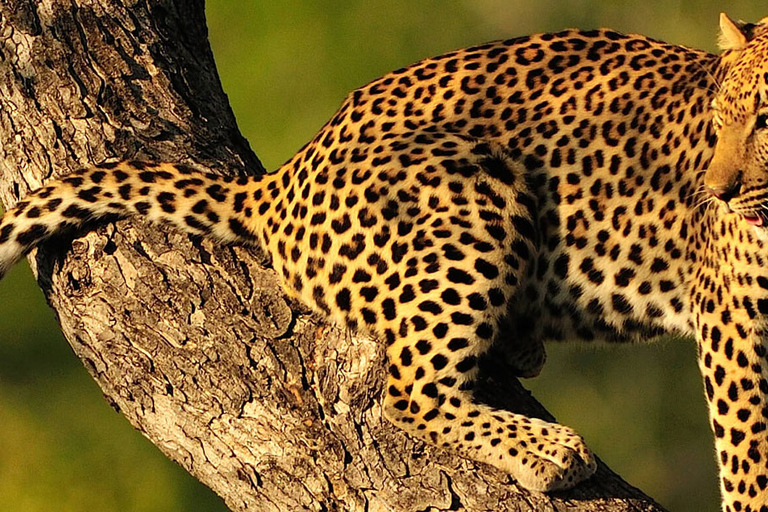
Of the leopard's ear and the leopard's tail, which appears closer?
the leopard's tail

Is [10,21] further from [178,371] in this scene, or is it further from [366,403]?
[366,403]

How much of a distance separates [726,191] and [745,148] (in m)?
0.18

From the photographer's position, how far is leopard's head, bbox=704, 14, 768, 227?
4312mm

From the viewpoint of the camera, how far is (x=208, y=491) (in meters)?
12.1

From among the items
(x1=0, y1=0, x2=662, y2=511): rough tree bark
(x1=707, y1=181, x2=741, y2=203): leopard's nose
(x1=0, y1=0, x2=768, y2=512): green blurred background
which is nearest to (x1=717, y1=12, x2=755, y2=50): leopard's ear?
(x1=707, y1=181, x2=741, y2=203): leopard's nose

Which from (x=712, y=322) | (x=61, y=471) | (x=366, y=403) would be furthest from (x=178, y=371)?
(x=61, y=471)

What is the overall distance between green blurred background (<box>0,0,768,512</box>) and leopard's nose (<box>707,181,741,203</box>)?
6567 mm

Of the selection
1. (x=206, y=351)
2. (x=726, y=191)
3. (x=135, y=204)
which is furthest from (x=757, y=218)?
(x=135, y=204)

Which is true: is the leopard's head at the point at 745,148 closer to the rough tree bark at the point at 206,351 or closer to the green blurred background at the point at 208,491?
the rough tree bark at the point at 206,351

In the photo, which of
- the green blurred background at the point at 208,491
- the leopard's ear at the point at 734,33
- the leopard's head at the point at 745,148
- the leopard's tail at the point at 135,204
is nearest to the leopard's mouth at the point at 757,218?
the leopard's head at the point at 745,148

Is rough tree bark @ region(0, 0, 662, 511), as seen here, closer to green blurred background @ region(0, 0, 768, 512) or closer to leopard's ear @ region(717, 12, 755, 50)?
leopard's ear @ region(717, 12, 755, 50)

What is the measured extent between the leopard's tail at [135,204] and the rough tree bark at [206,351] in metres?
0.07

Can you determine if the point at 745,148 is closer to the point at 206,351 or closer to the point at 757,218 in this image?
the point at 757,218

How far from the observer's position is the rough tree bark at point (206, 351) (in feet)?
13.7
